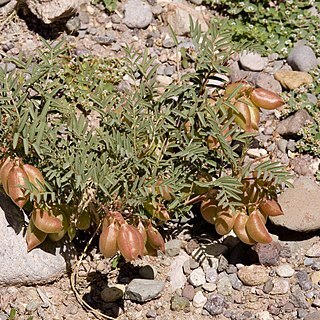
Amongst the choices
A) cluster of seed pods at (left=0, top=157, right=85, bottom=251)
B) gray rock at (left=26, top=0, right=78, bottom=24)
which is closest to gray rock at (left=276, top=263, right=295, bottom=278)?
cluster of seed pods at (left=0, top=157, right=85, bottom=251)

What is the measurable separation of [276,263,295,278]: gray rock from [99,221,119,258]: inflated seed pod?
97cm

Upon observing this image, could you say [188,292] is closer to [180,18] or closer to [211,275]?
[211,275]

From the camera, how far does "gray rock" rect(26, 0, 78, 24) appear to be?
188 inches

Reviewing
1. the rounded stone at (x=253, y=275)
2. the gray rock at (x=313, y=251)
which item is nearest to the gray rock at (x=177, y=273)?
the rounded stone at (x=253, y=275)

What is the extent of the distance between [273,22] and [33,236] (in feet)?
7.38

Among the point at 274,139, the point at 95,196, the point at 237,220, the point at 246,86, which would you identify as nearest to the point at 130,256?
the point at 95,196

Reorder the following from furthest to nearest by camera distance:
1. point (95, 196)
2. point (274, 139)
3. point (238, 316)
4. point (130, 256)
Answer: point (274, 139) → point (238, 316) → point (95, 196) → point (130, 256)

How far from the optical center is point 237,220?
12.0 ft

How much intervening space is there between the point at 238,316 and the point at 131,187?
831 millimetres

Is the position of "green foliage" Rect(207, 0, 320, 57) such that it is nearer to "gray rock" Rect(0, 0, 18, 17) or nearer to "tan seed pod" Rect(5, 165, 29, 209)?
"gray rock" Rect(0, 0, 18, 17)

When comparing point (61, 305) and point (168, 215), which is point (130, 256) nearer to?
point (168, 215)

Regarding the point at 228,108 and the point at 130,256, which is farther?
the point at 228,108

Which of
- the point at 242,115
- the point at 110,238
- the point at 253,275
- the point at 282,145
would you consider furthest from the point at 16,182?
the point at 282,145

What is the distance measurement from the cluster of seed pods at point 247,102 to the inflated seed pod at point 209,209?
390 mm
